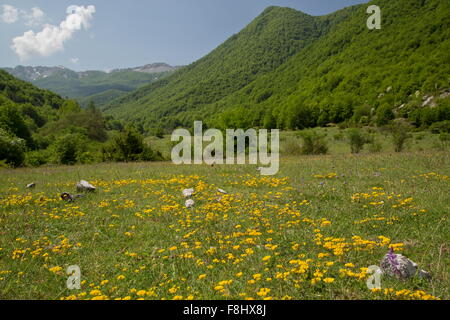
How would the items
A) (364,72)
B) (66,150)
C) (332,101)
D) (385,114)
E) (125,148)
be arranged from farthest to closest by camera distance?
(364,72)
(332,101)
(385,114)
(66,150)
(125,148)

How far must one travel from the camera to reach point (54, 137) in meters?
57.8

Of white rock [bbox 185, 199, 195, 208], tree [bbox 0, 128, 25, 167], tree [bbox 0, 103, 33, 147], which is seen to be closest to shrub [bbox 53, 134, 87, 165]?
tree [bbox 0, 128, 25, 167]

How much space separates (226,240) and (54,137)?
6420cm

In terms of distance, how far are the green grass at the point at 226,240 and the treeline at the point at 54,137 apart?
710 inches

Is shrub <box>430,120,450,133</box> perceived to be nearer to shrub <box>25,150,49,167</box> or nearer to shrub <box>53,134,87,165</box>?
shrub <box>53,134,87,165</box>

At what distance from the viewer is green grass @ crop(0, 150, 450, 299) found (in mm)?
4301

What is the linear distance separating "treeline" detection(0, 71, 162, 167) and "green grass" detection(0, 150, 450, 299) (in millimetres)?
18046

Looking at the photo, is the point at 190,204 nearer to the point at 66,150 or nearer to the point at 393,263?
the point at 393,263

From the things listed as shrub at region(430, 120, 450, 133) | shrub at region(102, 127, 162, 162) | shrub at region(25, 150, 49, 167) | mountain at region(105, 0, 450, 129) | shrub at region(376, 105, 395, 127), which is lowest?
shrub at region(25, 150, 49, 167)

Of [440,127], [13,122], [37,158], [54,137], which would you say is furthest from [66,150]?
[440,127]

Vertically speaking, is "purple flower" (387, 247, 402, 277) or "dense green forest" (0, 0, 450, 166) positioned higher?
"dense green forest" (0, 0, 450, 166)

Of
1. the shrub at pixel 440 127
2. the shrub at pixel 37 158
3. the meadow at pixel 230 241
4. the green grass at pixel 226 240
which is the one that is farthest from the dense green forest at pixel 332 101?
the green grass at pixel 226 240
